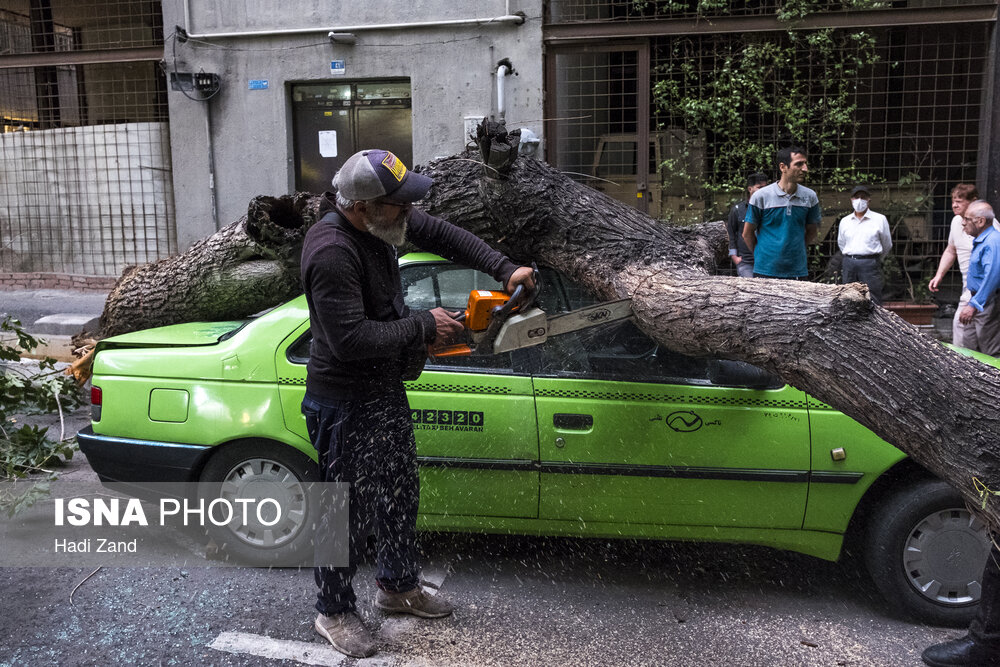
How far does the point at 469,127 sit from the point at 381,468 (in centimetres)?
724

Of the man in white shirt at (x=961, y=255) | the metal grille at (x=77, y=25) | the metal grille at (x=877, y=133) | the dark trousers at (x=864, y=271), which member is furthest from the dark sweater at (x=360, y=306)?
the metal grille at (x=77, y=25)

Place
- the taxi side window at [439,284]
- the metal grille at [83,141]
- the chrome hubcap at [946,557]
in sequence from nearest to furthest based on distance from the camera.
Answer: the chrome hubcap at [946,557] < the taxi side window at [439,284] < the metal grille at [83,141]

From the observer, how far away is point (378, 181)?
3.05 m

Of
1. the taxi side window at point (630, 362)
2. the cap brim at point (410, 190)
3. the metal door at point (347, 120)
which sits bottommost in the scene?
the taxi side window at point (630, 362)

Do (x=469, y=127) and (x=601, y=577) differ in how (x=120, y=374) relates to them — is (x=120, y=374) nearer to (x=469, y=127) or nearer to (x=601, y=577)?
(x=601, y=577)

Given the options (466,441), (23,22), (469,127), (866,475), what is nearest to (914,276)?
(469,127)

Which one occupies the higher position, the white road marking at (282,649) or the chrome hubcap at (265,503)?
the chrome hubcap at (265,503)

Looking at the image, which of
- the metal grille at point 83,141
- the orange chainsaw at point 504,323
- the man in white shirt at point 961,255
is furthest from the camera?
the metal grille at point 83,141

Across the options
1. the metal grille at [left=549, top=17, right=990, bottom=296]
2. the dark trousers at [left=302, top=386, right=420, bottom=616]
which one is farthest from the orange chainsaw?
the metal grille at [left=549, top=17, right=990, bottom=296]

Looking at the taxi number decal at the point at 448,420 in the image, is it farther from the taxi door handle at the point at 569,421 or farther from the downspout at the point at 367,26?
the downspout at the point at 367,26

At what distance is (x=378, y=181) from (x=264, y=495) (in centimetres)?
168

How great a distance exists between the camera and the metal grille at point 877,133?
365 inches

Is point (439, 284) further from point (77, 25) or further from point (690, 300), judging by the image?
point (77, 25)

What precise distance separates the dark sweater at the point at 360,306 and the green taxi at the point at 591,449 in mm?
479
